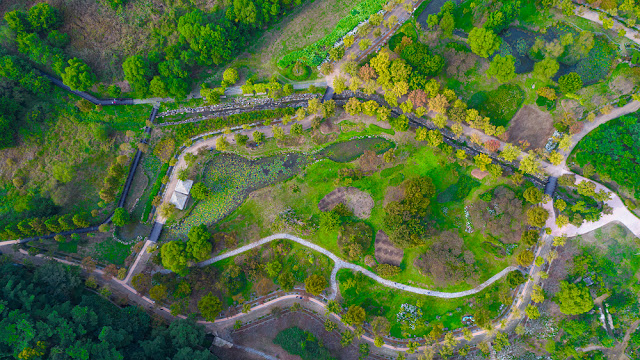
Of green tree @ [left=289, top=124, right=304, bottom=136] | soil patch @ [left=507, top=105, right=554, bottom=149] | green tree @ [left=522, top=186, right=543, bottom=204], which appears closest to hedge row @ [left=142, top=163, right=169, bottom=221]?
green tree @ [left=289, top=124, right=304, bottom=136]

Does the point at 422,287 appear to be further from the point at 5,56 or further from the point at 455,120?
the point at 5,56

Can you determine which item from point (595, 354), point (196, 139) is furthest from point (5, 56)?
point (595, 354)

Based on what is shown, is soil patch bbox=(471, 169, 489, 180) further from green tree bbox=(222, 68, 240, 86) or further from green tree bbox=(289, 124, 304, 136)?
green tree bbox=(222, 68, 240, 86)

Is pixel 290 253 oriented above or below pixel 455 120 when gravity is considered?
below

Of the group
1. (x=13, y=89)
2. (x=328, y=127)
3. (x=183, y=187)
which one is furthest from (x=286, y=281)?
(x=13, y=89)

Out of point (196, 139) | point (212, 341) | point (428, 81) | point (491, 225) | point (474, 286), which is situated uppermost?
point (428, 81)

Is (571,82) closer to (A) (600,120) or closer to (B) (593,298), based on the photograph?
(A) (600,120)

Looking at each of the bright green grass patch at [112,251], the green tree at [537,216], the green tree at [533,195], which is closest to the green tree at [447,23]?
the green tree at [533,195]
